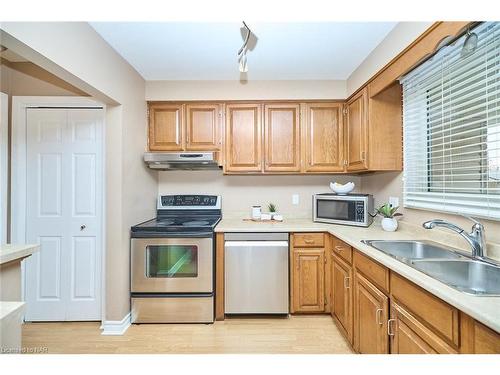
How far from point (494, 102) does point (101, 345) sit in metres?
3.18

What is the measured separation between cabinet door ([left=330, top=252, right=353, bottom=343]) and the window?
78 cm

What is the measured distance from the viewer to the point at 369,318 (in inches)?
61.4

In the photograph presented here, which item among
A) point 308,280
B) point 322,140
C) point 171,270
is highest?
point 322,140

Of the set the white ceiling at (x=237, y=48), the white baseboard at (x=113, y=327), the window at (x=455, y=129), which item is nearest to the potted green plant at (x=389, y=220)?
the window at (x=455, y=129)

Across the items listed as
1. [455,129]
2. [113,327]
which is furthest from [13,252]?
[455,129]

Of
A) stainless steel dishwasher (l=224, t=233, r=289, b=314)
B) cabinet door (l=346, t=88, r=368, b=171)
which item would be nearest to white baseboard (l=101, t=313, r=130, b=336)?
stainless steel dishwasher (l=224, t=233, r=289, b=314)

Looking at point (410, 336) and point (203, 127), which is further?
point (203, 127)

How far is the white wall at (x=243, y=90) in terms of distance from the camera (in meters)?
2.72

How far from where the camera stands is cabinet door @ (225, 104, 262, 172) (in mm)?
2736

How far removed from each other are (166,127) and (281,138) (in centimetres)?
130

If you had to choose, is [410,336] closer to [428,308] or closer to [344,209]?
[428,308]

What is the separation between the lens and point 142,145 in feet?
8.52
